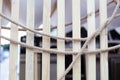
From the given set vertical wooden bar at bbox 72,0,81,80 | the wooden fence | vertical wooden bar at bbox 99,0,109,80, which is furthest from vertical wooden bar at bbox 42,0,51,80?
vertical wooden bar at bbox 99,0,109,80

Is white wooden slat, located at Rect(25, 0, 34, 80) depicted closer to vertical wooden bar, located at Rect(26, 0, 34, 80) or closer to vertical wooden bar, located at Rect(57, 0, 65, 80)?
vertical wooden bar, located at Rect(26, 0, 34, 80)

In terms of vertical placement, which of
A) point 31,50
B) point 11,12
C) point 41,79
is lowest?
point 41,79

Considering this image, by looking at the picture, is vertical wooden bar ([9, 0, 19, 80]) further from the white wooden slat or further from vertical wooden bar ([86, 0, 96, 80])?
vertical wooden bar ([86, 0, 96, 80])

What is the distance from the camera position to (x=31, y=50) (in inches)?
40.6

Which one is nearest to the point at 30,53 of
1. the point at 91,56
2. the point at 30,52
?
the point at 30,52

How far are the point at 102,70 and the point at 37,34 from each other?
0.31 meters

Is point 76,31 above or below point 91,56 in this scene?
above

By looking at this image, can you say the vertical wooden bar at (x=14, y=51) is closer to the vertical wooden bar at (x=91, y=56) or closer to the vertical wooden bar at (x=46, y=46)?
the vertical wooden bar at (x=46, y=46)

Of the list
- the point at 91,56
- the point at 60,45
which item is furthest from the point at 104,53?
the point at 60,45

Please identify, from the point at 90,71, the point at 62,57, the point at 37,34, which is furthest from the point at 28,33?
the point at 90,71

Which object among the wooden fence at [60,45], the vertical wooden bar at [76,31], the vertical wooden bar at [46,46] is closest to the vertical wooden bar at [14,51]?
the wooden fence at [60,45]

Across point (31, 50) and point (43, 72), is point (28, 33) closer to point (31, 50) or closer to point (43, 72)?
point (31, 50)

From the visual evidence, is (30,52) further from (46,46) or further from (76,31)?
(76,31)

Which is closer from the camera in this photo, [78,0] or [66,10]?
[78,0]
